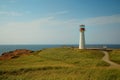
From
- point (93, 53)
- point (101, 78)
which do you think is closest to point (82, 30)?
point (93, 53)

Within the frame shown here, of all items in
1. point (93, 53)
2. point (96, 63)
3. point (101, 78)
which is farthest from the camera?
point (93, 53)

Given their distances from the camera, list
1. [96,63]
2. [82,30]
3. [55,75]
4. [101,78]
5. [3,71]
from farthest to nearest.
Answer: [82,30] → [96,63] → [3,71] → [55,75] → [101,78]

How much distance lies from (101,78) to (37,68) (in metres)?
9.95

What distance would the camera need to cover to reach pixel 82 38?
5141 centimetres

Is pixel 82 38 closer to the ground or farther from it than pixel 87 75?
farther from it

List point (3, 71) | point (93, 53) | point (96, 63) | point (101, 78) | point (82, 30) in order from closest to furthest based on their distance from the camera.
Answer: point (101, 78)
point (3, 71)
point (96, 63)
point (93, 53)
point (82, 30)

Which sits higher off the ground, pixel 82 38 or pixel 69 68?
pixel 82 38

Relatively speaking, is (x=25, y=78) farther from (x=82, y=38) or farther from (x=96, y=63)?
(x=82, y=38)

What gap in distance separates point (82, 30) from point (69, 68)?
81.6ft

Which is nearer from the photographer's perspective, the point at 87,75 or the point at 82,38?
the point at 87,75

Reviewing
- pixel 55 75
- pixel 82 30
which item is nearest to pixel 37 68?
pixel 55 75

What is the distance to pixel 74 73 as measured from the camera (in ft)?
84.2

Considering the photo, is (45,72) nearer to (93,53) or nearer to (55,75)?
(55,75)

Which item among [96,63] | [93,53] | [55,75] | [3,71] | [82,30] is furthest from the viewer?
[82,30]
